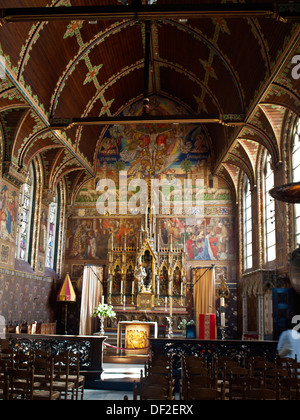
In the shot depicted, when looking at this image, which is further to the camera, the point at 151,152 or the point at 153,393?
the point at 151,152

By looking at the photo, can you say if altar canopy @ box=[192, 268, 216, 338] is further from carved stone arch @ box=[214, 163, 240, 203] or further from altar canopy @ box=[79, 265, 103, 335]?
altar canopy @ box=[79, 265, 103, 335]

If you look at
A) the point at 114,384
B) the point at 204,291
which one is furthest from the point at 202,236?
the point at 114,384

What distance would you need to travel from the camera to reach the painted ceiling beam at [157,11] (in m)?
8.59

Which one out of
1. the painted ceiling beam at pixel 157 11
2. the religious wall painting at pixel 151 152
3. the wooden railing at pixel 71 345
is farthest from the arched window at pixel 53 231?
the painted ceiling beam at pixel 157 11

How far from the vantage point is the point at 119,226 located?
68.3ft

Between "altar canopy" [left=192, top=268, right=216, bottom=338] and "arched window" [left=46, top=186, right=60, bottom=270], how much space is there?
6.54 meters

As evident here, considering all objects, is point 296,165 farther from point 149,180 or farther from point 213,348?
point 149,180

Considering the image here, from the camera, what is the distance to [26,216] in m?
17.6

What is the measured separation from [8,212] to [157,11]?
346 inches

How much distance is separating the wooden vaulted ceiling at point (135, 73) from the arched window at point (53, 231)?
1.33 meters

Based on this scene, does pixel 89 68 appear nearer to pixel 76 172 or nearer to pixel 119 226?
pixel 76 172

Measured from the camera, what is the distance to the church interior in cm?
1162
